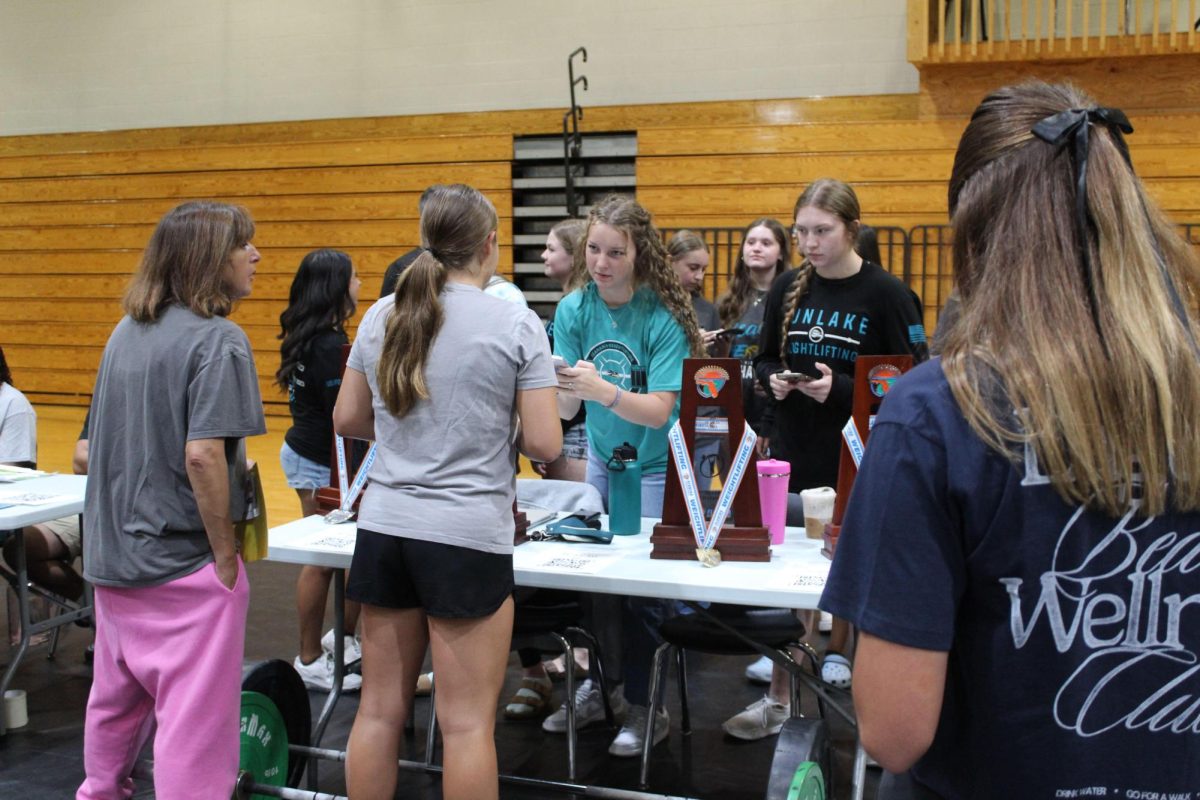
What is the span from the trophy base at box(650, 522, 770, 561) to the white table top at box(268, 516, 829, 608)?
0.02 metres

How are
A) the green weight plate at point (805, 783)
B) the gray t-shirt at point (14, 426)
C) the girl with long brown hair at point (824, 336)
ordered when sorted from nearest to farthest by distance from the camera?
the green weight plate at point (805, 783) → the girl with long brown hair at point (824, 336) → the gray t-shirt at point (14, 426)

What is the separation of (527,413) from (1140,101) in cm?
662

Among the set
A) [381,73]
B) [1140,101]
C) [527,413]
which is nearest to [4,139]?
[381,73]

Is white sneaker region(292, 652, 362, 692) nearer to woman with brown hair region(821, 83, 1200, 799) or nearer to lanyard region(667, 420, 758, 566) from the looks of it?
lanyard region(667, 420, 758, 566)

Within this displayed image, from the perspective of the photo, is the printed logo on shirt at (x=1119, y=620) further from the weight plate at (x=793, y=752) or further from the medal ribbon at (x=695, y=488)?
the medal ribbon at (x=695, y=488)

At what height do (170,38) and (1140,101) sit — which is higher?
(170,38)

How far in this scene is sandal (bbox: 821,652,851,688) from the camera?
9.88ft

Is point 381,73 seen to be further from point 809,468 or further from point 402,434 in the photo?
point 402,434

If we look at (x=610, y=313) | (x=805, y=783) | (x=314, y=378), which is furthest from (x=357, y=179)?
(x=805, y=783)

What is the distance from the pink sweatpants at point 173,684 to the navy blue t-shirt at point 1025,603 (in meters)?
1.51

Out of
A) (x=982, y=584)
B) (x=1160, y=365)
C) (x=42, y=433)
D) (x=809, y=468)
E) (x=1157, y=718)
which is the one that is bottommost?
(x=42, y=433)

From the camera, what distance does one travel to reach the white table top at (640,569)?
2076 millimetres

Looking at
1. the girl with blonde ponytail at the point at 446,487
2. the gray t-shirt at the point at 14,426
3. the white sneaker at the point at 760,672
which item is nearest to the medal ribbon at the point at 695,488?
the girl with blonde ponytail at the point at 446,487

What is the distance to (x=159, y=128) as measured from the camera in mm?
A: 9641
